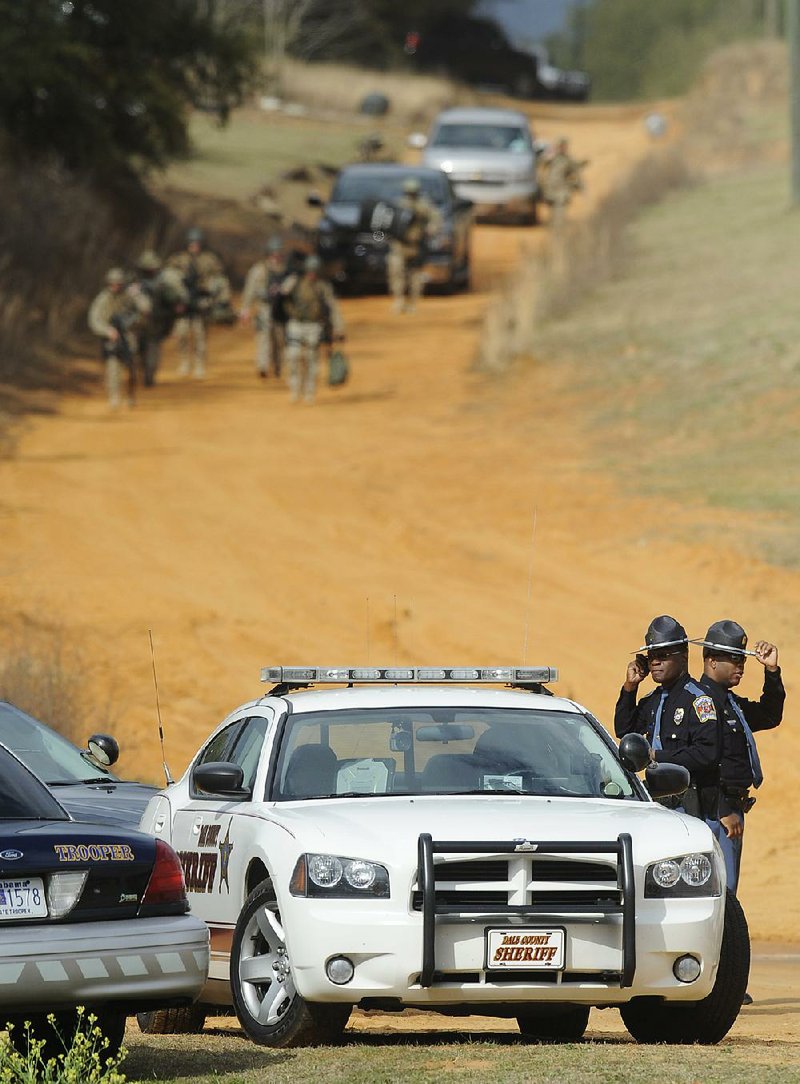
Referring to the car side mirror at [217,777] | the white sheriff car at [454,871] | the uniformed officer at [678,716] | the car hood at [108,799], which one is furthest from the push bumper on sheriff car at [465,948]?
the car hood at [108,799]

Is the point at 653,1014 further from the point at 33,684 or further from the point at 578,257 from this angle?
the point at 578,257

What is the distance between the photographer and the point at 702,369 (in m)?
27.8

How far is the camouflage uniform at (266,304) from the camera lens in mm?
27719

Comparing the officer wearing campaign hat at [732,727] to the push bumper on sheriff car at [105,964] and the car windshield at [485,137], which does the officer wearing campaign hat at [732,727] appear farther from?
the car windshield at [485,137]

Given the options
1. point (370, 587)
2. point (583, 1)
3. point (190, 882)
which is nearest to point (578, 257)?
point (370, 587)

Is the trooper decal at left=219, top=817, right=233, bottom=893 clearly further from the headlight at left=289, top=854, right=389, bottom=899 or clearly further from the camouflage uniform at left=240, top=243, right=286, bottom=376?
the camouflage uniform at left=240, top=243, right=286, bottom=376

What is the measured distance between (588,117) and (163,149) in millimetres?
33935

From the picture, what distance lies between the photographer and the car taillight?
7418mm

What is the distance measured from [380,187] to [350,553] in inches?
610

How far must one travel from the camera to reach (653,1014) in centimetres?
871

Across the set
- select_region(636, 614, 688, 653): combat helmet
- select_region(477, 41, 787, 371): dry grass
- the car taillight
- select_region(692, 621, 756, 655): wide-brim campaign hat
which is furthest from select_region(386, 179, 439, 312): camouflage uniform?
the car taillight

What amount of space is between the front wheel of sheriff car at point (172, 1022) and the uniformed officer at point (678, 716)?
2.27 meters

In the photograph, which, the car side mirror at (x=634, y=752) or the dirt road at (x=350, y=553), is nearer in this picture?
the car side mirror at (x=634, y=752)

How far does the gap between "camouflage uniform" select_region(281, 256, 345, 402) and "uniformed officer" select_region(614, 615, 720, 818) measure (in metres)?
17.0
